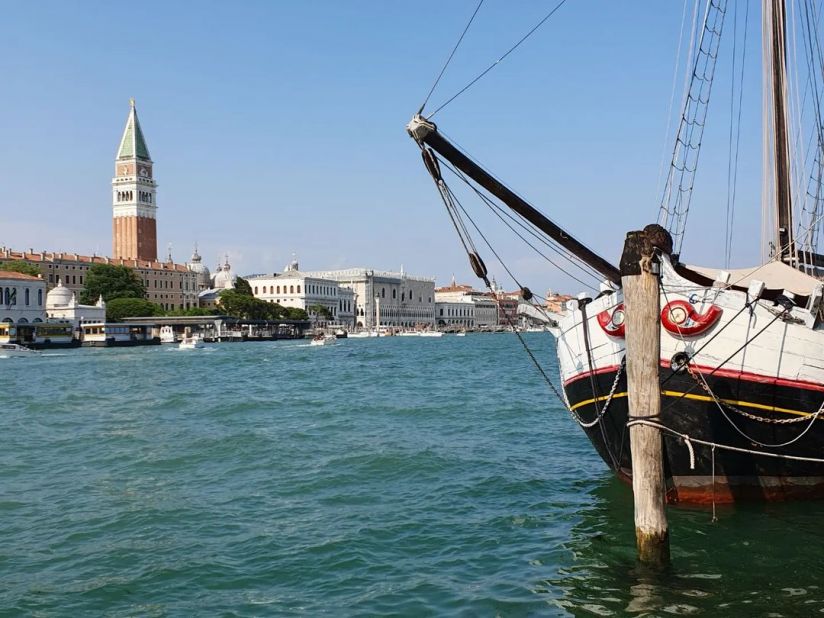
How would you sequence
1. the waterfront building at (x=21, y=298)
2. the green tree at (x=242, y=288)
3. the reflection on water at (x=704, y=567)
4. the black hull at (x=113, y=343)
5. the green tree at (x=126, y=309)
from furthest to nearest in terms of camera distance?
the green tree at (x=242, y=288), the green tree at (x=126, y=309), the waterfront building at (x=21, y=298), the black hull at (x=113, y=343), the reflection on water at (x=704, y=567)

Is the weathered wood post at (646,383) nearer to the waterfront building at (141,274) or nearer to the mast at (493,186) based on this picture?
the mast at (493,186)

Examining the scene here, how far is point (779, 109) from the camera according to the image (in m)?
16.1

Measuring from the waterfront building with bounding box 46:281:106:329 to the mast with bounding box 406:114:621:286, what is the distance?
9554cm

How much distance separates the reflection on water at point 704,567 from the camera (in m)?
8.28

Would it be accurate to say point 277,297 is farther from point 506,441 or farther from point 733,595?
point 733,595

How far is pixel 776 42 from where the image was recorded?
16.0m

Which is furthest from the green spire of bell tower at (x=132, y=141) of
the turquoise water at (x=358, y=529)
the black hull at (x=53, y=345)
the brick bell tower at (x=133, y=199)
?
the turquoise water at (x=358, y=529)

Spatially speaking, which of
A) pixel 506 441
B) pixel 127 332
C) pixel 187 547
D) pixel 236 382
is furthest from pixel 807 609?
pixel 127 332

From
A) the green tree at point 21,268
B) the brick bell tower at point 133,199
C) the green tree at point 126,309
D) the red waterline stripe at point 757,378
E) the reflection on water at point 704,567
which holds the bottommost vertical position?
the reflection on water at point 704,567

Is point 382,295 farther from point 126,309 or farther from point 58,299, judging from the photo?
point 58,299

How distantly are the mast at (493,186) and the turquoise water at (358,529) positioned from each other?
3.74 metres

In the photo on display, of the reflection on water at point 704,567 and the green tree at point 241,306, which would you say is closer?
the reflection on water at point 704,567

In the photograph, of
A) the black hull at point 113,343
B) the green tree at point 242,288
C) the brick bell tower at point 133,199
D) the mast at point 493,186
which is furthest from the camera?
the brick bell tower at point 133,199

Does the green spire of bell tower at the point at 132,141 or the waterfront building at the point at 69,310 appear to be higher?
the green spire of bell tower at the point at 132,141
